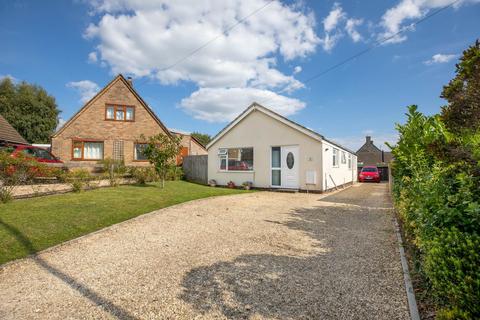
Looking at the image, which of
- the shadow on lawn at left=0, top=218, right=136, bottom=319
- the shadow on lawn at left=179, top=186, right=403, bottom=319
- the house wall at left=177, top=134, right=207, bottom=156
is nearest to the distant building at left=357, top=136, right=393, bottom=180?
the house wall at left=177, top=134, right=207, bottom=156

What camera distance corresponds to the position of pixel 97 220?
6.57 meters

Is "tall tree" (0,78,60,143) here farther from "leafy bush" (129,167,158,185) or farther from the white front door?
the white front door

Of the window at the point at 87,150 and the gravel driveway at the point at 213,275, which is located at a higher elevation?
the window at the point at 87,150

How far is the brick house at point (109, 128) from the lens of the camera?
762 inches

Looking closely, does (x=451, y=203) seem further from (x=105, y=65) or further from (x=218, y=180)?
(x=105, y=65)

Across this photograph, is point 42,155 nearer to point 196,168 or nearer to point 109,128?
point 109,128

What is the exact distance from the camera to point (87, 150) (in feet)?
65.4

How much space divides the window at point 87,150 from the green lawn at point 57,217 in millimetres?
11494

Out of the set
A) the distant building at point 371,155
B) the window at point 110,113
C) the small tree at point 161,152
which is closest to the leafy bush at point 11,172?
the small tree at point 161,152

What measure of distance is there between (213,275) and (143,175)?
41.8 feet

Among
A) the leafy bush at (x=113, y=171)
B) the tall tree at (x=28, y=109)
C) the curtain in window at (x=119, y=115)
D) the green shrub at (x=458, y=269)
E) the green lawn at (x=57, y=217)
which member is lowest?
the green lawn at (x=57, y=217)

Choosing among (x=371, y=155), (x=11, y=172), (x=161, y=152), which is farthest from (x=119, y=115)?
(x=371, y=155)

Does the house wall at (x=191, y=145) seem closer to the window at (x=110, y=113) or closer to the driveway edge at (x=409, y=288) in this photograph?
the window at (x=110, y=113)

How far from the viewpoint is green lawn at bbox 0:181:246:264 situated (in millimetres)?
4918
